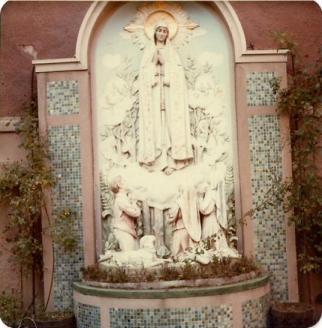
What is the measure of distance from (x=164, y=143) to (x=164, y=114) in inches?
15.6

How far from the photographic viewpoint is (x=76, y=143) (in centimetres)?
813

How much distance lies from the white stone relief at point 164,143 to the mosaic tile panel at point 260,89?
413 millimetres

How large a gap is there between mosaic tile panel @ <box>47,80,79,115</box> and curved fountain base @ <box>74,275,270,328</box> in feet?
7.89

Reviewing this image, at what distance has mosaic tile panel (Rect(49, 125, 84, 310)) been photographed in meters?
8.02

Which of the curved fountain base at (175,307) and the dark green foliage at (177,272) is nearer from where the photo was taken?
the curved fountain base at (175,307)

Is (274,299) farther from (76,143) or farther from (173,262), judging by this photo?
(76,143)

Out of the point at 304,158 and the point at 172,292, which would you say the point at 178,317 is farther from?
the point at 304,158

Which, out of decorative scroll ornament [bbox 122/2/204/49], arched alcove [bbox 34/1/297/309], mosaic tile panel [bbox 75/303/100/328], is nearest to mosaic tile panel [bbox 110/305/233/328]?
mosaic tile panel [bbox 75/303/100/328]

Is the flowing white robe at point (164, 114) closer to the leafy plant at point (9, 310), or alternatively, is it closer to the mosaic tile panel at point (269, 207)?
the mosaic tile panel at point (269, 207)

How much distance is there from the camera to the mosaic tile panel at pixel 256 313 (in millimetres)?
7227

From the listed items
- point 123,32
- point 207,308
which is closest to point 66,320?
point 207,308

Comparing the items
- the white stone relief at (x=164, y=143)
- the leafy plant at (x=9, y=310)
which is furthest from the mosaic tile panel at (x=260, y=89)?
the leafy plant at (x=9, y=310)

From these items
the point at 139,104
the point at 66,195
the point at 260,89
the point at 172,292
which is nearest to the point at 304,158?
the point at 260,89

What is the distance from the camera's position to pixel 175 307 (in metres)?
6.98
